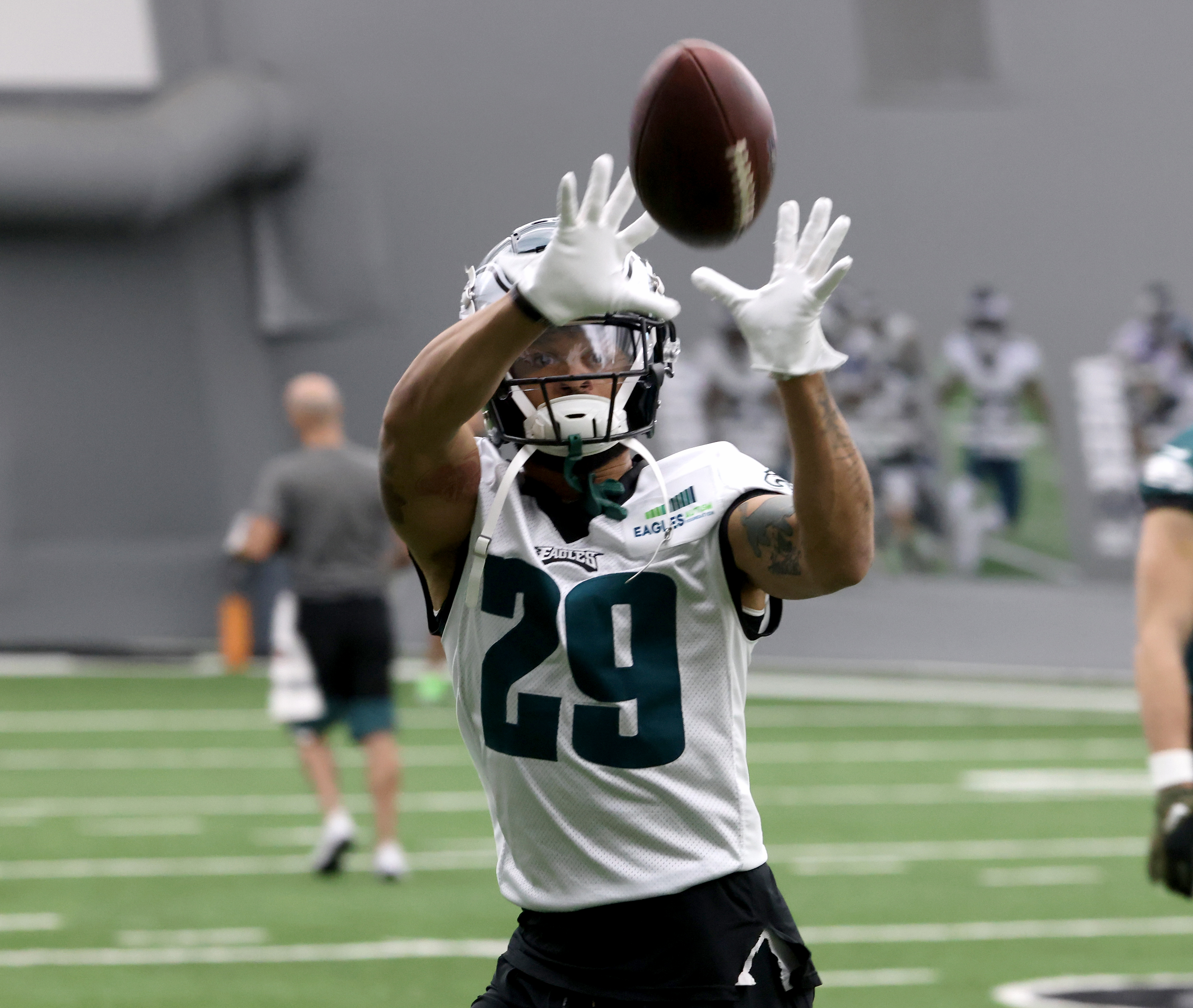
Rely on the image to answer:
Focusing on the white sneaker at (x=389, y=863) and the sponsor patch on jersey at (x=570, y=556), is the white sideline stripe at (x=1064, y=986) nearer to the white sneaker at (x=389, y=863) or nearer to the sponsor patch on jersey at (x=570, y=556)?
the white sneaker at (x=389, y=863)

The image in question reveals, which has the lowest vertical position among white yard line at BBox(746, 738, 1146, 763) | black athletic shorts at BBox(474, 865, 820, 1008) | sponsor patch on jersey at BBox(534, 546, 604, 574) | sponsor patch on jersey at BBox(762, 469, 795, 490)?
white yard line at BBox(746, 738, 1146, 763)

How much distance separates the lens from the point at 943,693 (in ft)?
46.6

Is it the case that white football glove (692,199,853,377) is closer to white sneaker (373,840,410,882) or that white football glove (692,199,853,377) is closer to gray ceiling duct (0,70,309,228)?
white sneaker (373,840,410,882)

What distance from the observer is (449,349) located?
2703 mm

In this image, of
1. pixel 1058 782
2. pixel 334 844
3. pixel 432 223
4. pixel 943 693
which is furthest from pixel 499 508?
pixel 432 223

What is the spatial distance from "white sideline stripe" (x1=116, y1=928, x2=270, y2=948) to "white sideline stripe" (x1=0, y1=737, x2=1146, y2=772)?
12.7 feet

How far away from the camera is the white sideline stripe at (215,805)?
9320mm

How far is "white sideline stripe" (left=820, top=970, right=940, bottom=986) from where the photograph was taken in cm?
614

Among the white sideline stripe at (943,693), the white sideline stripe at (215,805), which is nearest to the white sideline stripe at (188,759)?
the white sideline stripe at (215,805)

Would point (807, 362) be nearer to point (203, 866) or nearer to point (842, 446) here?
point (842, 446)

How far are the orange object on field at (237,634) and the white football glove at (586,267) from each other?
43.2ft

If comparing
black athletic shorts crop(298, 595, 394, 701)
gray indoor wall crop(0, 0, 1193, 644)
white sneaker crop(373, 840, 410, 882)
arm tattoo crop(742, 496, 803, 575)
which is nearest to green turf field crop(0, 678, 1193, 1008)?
white sneaker crop(373, 840, 410, 882)

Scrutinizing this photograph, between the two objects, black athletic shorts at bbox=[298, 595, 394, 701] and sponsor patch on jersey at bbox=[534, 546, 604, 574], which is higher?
sponsor patch on jersey at bbox=[534, 546, 604, 574]

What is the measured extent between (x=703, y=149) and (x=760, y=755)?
8.66 m
